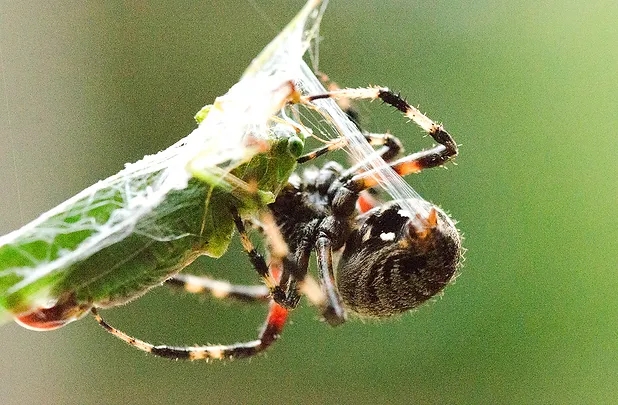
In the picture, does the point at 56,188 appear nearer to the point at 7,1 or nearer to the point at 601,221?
the point at 7,1

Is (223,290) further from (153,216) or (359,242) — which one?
(153,216)

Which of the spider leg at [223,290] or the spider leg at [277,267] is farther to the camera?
the spider leg at [223,290]

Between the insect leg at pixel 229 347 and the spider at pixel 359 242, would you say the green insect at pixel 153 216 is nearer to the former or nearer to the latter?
the spider at pixel 359 242

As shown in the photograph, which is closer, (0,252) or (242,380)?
(0,252)

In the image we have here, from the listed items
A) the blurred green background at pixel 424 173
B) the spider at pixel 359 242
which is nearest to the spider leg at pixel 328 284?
the spider at pixel 359 242

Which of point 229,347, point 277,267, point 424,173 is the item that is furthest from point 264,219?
point 424,173

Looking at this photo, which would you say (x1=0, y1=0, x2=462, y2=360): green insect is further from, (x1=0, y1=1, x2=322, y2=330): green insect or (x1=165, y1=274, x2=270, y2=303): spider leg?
(x1=165, y1=274, x2=270, y2=303): spider leg

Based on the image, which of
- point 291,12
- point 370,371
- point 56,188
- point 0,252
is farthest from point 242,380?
point 0,252
